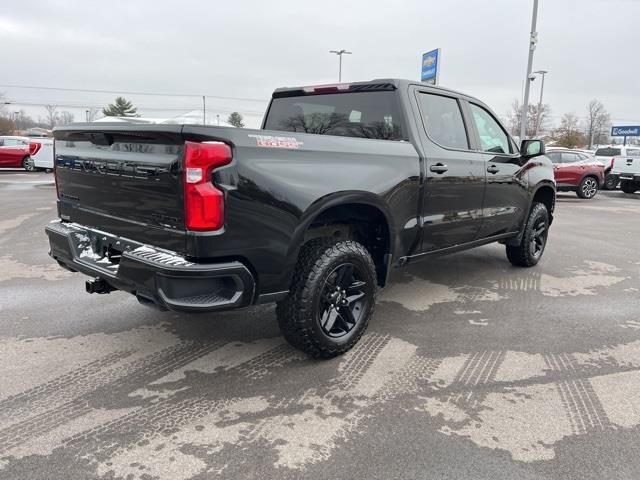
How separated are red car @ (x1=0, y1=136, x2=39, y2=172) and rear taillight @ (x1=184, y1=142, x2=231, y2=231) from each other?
2141 cm

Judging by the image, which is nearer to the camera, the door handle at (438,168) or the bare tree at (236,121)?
the door handle at (438,168)

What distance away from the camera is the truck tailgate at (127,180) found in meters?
2.67

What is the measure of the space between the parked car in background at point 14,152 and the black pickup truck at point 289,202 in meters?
20.0

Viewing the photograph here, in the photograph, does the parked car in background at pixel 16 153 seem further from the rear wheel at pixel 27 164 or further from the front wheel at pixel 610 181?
the front wheel at pixel 610 181

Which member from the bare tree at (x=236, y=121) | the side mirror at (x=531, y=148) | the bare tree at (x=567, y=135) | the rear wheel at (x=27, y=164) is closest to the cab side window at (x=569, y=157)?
the bare tree at (x=236, y=121)

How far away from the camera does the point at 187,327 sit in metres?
3.93

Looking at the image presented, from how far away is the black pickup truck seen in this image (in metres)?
2.64

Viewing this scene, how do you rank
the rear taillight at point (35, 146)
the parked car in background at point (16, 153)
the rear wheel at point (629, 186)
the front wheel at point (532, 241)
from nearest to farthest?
the front wheel at point (532, 241)
the rear taillight at point (35, 146)
the rear wheel at point (629, 186)
the parked car in background at point (16, 153)

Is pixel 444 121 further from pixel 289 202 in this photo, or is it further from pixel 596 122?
pixel 596 122

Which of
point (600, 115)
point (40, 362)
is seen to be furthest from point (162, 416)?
point (600, 115)

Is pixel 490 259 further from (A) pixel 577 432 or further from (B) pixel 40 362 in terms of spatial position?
(B) pixel 40 362

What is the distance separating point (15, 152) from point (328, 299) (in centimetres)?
2181

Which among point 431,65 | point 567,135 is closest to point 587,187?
point 431,65

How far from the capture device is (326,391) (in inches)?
119
